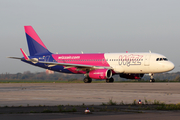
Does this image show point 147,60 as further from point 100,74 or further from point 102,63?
point 100,74

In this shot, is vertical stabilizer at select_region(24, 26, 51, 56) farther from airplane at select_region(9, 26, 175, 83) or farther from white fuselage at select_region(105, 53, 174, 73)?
white fuselage at select_region(105, 53, 174, 73)

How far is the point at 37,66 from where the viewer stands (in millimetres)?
49406

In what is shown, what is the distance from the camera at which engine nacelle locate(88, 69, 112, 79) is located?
40062 mm

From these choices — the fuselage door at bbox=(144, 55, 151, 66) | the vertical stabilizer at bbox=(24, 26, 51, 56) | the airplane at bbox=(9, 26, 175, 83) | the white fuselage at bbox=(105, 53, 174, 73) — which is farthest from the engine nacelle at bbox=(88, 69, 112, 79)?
the vertical stabilizer at bbox=(24, 26, 51, 56)

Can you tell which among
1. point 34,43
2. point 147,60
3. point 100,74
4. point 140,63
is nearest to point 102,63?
point 100,74

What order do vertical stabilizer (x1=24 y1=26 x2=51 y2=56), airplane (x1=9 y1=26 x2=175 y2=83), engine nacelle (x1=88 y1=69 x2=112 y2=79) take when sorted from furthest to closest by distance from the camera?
vertical stabilizer (x1=24 y1=26 x2=51 y2=56)
airplane (x1=9 y1=26 x2=175 y2=83)
engine nacelle (x1=88 y1=69 x2=112 y2=79)

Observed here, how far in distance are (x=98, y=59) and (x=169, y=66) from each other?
971cm

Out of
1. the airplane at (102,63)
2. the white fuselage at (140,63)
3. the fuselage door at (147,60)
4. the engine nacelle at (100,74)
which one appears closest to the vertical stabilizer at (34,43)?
the airplane at (102,63)

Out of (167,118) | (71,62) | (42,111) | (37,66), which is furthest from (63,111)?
(37,66)

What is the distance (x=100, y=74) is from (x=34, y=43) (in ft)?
47.6

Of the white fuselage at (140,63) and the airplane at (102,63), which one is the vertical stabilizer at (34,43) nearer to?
the airplane at (102,63)

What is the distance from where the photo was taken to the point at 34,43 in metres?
49.5

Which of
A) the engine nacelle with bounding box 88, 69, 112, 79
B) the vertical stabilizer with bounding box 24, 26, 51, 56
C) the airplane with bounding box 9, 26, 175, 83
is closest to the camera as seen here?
the engine nacelle with bounding box 88, 69, 112, 79

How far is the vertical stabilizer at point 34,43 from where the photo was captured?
49.1 m
